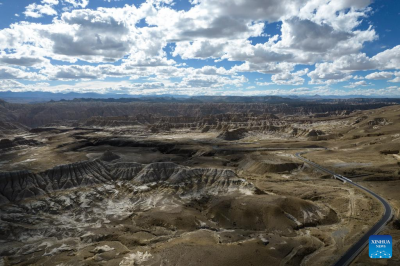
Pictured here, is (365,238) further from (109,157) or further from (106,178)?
(109,157)

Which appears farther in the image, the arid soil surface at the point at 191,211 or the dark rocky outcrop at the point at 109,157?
the dark rocky outcrop at the point at 109,157

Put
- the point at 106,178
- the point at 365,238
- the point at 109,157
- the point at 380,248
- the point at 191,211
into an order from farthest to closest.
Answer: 1. the point at 109,157
2. the point at 106,178
3. the point at 191,211
4. the point at 365,238
5. the point at 380,248

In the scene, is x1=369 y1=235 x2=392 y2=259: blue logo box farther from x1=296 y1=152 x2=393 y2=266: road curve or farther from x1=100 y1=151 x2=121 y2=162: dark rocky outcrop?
x1=100 y1=151 x2=121 y2=162: dark rocky outcrop

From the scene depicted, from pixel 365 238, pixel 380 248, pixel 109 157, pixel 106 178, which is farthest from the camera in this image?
pixel 109 157

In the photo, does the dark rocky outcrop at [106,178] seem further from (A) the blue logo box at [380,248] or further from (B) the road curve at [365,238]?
(A) the blue logo box at [380,248]

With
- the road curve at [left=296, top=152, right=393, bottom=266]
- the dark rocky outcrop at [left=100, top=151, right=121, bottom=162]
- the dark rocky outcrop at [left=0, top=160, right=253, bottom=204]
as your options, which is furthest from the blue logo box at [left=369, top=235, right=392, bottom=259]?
the dark rocky outcrop at [left=100, top=151, right=121, bottom=162]

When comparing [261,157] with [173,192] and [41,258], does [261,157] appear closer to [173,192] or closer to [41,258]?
[173,192]

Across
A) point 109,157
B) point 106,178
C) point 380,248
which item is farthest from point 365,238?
point 109,157

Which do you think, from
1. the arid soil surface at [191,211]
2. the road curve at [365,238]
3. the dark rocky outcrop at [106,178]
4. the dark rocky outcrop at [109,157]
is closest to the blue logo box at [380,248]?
the arid soil surface at [191,211]
